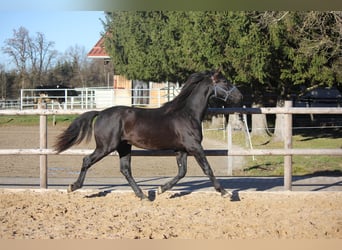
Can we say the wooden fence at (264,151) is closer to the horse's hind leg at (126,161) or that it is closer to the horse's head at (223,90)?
the horse's hind leg at (126,161)

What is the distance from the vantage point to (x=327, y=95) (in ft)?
101

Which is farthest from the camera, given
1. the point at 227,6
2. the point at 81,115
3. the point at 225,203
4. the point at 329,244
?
the point at 81,115

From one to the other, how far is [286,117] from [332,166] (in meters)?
6.23

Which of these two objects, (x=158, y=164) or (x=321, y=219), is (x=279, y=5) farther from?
(x=158, y=164)

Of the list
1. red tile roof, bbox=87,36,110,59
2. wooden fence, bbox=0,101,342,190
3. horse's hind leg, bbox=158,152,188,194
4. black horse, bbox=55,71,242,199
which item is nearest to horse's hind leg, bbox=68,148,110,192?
black horse, bbox=55,71,242,199

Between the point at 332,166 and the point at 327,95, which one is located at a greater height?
the point at 327,95

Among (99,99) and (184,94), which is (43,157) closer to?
(184,94)

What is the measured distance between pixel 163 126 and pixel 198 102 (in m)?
0.66

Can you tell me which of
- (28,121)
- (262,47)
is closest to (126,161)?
(262,47)

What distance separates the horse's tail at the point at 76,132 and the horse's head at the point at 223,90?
1.85 m

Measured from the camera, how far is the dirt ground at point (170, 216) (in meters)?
4.98

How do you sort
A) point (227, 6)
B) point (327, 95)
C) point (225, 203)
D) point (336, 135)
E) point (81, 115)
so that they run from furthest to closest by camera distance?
point (327, 95) < point (336, 135) < point (81, 115) < point (225, 203) < point (227, 6)

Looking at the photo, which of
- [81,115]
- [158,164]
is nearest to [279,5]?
[81,115]

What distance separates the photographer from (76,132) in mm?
7066
